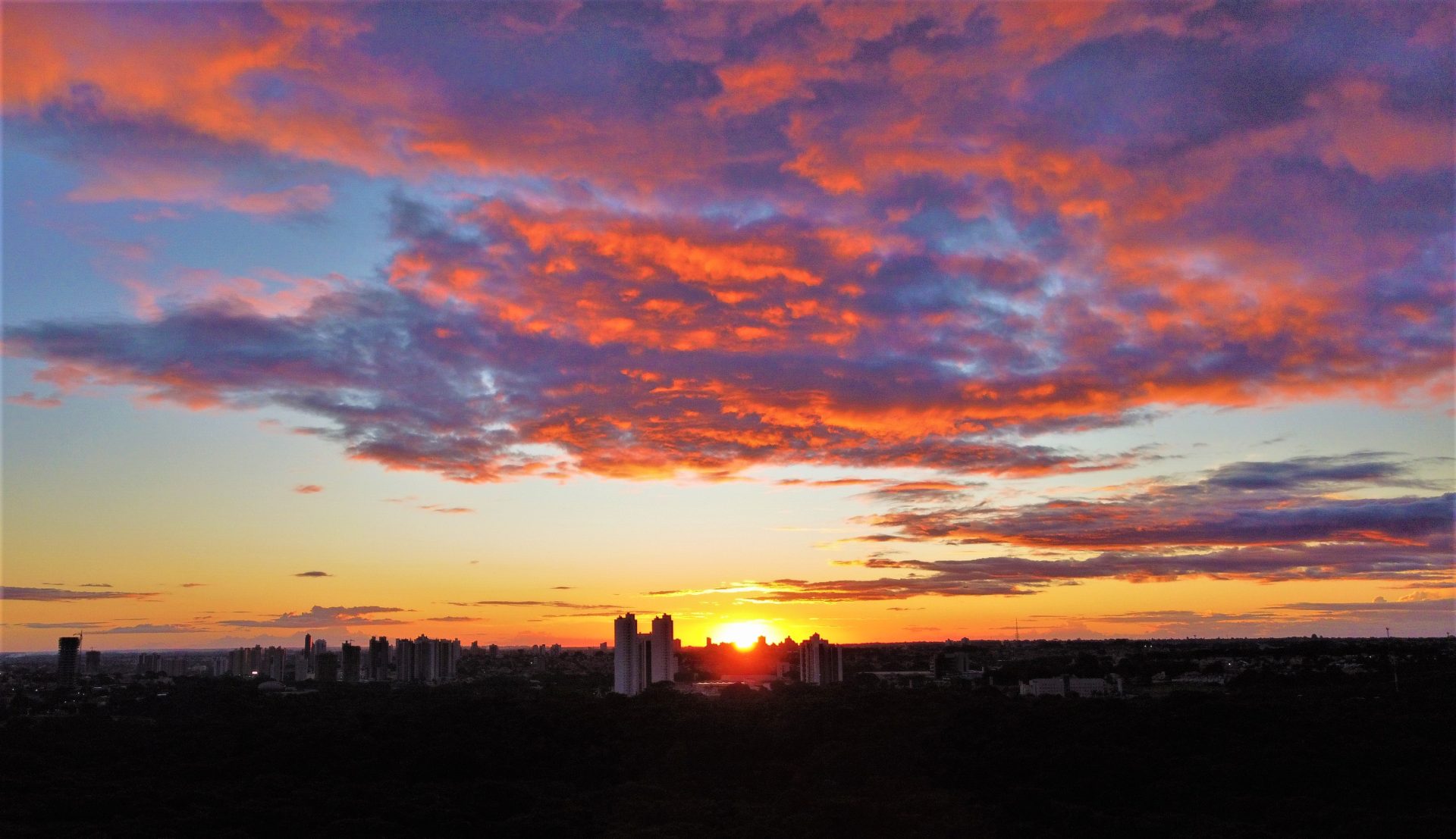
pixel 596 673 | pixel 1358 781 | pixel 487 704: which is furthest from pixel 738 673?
pixel 1358 781

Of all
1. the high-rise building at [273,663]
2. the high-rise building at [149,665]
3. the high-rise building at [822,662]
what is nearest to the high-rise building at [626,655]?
the high-rise building at [822,662]

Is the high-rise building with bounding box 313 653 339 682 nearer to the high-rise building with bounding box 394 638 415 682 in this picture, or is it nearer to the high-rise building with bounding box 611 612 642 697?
the high-rise building with bounding box 394 638 415 682

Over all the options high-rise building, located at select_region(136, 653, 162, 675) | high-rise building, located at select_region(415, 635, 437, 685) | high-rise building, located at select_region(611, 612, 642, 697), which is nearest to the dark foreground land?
high-rise building, located at select_region(611, 612, 642, 697)

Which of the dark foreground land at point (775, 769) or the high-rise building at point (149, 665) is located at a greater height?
the dark foreground land at point (775, 769)

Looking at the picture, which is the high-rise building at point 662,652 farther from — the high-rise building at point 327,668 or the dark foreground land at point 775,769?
the high-rise building at point 327,668

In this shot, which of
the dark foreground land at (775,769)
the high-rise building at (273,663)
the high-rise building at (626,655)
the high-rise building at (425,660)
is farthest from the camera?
the high-rise building at (273,663)

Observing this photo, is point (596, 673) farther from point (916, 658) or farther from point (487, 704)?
point (487, 704)

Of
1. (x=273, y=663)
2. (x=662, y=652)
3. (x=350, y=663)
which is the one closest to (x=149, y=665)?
(x=273, y=663)
